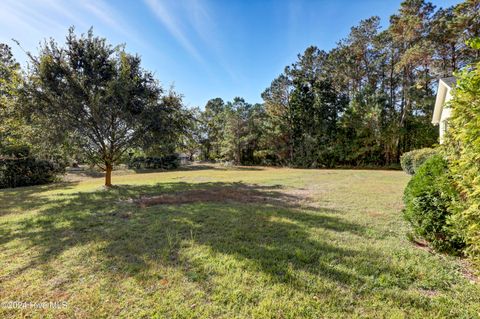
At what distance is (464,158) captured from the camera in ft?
8.42

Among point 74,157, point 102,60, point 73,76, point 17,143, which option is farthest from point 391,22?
point 17,143

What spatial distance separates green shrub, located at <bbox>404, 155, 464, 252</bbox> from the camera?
318 centimetres

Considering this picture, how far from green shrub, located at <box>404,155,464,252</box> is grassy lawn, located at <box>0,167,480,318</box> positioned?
27cm

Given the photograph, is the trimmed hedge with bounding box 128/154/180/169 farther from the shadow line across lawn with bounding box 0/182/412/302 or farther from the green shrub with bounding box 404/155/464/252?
the green shrub with bounding box 404/155/464/252

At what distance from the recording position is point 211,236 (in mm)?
4148

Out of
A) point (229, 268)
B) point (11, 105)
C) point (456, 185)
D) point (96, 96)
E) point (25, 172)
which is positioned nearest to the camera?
point (229, 268)

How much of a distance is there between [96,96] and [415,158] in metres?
17.7

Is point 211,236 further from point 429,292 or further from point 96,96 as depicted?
point 96,96

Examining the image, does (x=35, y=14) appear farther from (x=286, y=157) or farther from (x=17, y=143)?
(x=286, y=157)

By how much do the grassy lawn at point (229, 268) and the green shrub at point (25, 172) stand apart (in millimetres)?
12842

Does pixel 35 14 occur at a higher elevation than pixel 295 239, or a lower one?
higher

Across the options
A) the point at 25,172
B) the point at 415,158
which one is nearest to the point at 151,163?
the point at 25,172

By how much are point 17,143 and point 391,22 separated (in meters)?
31.5

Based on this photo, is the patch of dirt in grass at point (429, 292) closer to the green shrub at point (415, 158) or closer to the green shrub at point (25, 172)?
the green shrub at point (415, 158)
